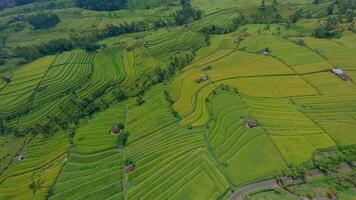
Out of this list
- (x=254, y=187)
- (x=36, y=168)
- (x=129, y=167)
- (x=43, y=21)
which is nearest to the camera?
(x=254, y=187)

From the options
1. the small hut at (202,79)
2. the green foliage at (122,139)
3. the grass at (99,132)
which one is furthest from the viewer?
the small hut at (202,79)

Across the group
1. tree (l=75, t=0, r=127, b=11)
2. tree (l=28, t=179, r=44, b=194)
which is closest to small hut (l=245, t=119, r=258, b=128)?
tree (l=28, t=179, r=44, b=194)

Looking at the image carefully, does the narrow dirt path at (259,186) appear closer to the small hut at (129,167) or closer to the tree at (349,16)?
the small hut at (129,167)

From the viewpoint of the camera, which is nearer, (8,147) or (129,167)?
(129,167)

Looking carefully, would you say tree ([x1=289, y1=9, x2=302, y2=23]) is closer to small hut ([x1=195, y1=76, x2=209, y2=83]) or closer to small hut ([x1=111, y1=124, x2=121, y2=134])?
small hut ([x1=195, y1=76, x2=209, y2=83])

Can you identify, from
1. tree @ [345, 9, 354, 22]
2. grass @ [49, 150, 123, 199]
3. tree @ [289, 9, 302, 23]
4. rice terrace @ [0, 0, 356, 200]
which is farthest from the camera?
tree @ [289, 9, 302, 23]

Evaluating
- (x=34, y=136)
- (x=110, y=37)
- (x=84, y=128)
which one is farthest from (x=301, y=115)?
(x=110, y=37)

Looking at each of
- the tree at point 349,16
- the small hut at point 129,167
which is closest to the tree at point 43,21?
the small hut at point 129,167

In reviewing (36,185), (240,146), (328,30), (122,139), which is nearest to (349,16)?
(328,30)

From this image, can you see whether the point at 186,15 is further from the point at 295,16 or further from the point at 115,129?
the point at 115,129
